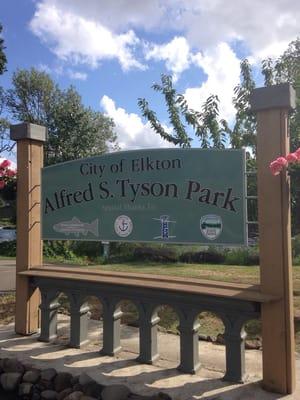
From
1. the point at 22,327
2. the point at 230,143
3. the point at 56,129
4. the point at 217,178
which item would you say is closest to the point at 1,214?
the point at 56,129

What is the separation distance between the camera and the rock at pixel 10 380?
4828 mm

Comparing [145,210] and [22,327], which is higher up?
[145,210]

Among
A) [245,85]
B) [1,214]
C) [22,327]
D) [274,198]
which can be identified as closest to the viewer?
[274,198]

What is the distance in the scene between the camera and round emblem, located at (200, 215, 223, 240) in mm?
4641

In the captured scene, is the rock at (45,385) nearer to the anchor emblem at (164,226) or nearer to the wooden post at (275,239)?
the anchor emblem at (164,226)

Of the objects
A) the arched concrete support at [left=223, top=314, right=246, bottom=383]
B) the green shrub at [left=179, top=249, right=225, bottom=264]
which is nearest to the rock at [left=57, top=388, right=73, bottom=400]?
the arched concrete support at [left=223, top=314, right=246, bottom=383]

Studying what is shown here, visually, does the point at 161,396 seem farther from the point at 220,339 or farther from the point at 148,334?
the point at 220,339

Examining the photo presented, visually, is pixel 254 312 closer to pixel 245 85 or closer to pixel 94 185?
pixel 94 185

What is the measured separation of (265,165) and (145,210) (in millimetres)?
1458

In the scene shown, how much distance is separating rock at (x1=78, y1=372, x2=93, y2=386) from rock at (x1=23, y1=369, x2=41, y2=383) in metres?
0.52

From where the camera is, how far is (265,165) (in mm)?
4219

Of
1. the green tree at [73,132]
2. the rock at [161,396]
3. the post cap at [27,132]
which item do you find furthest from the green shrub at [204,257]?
the green tree at [73,132]

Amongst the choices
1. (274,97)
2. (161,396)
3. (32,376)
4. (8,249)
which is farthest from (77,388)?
(8,249)

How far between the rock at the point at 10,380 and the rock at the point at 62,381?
48 cm
